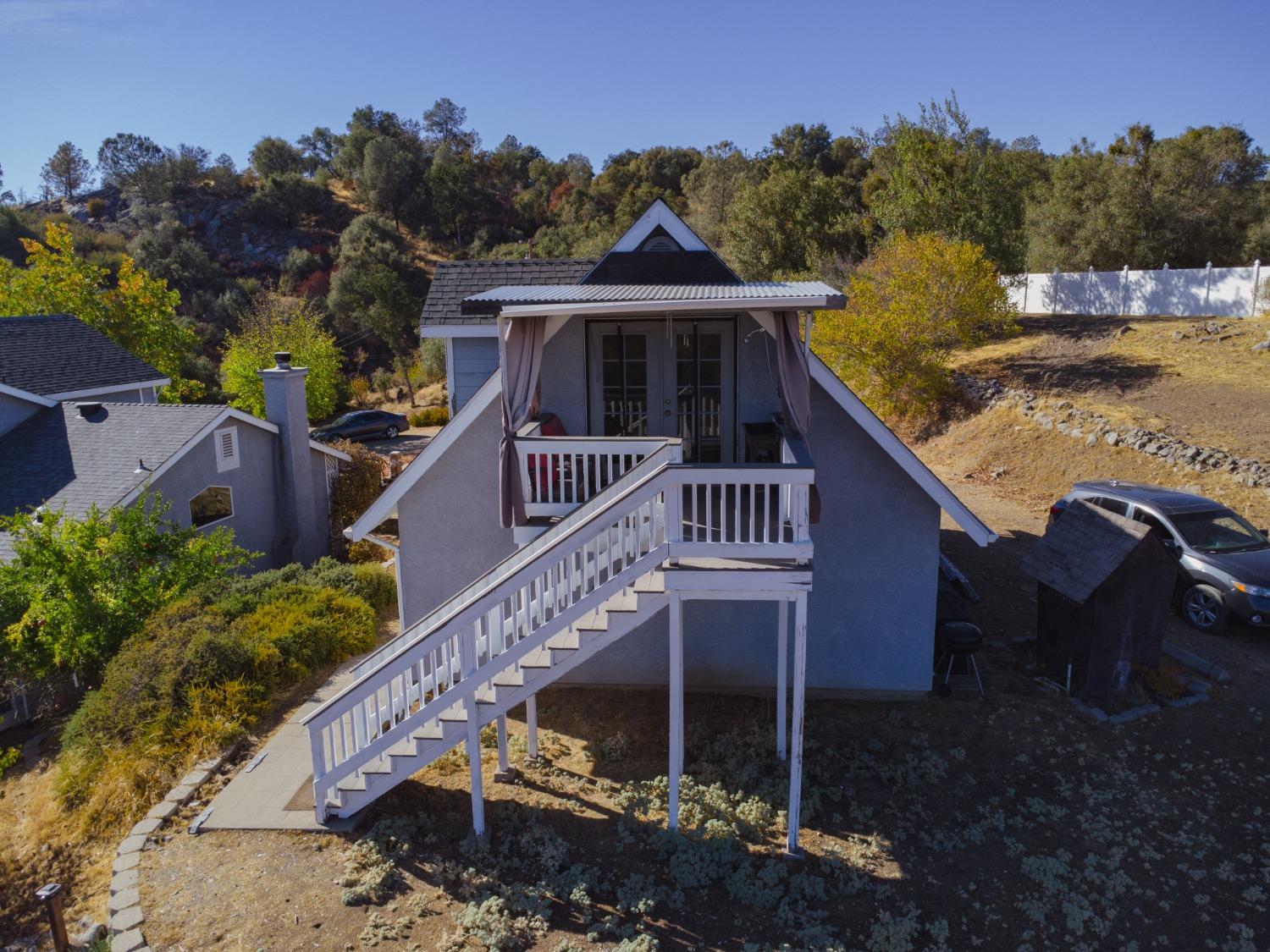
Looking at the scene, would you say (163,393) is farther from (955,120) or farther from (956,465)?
(955,120)

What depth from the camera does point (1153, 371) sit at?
25.6 metres

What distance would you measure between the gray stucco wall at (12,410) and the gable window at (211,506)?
21.3 ft

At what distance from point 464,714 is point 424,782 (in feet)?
4.75

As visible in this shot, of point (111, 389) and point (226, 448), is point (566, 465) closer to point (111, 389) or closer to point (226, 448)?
point (226, 448)

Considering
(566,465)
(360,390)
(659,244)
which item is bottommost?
(360,390)

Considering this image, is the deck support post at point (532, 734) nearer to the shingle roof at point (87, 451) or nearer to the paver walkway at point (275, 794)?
the paver walkway at point (275, 794)

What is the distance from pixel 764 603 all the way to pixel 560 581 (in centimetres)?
329

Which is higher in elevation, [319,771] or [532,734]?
[319,771]

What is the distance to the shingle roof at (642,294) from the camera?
8.19 metres

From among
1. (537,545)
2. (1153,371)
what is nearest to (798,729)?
(537,545)

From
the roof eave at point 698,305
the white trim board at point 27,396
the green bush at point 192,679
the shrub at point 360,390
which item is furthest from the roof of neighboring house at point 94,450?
the shrub at point 360,390

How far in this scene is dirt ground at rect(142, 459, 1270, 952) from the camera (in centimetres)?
641

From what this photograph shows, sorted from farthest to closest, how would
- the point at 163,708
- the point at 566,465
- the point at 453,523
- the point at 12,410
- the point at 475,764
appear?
the point at 12,410, the point at 453,523, the point at 163,708, the point at 566,465, the point at 475,764

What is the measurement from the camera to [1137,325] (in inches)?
1187
